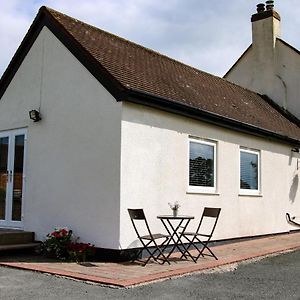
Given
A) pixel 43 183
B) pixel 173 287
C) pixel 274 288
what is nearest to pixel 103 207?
pixel 43 183

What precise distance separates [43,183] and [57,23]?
348cm

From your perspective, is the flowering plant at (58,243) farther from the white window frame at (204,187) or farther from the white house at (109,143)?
the white window frame at (204,187)

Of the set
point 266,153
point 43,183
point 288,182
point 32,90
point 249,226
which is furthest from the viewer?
point 288,182

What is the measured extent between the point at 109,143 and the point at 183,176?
6.72 feet

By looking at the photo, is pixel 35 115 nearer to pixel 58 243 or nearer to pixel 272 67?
pixel 58 243

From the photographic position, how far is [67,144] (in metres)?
9.16

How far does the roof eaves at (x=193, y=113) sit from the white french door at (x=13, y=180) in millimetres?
3124

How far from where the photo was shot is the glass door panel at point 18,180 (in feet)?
32.8

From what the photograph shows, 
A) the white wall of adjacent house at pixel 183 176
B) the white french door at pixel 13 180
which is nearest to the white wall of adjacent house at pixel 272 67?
the white wall of adjacent house at pixel 183 176

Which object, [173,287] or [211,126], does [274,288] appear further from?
[211,126]

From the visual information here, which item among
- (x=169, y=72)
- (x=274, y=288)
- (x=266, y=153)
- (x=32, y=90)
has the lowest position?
(x=274, y=288)

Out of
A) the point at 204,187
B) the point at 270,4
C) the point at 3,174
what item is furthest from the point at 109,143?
the point at 270,4

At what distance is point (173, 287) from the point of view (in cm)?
627

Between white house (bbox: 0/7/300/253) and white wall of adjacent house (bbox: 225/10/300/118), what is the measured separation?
591 cm
